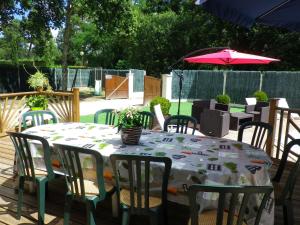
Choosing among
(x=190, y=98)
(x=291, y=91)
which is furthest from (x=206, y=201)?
(x=190, y=98)

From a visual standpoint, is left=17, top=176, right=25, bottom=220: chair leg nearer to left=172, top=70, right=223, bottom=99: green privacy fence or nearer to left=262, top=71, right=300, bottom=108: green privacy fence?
left=172, top=70, right=223, bottom=99: green privacy fence

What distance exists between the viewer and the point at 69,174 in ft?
8.15

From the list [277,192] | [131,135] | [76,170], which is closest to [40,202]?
[76,170]

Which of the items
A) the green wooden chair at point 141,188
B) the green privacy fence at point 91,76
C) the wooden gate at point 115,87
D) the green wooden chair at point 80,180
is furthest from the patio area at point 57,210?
the green privacy fence at point 91,76

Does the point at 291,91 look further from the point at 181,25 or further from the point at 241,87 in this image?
the point at 181,25

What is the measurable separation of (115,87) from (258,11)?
42.3 feet

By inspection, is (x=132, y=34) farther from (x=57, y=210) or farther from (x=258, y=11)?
(x=57, y=210)

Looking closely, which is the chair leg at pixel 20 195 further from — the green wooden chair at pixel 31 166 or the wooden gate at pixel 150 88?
the wooden gate at pixel 150 88

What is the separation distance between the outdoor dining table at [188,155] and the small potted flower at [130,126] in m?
0.07

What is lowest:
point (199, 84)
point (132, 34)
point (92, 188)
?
point (92, 188)

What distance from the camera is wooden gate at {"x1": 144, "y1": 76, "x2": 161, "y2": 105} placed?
45.6 feet

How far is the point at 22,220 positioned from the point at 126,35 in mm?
13478

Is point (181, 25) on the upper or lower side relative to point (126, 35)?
upper

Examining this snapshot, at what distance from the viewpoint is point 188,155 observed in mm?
2688
